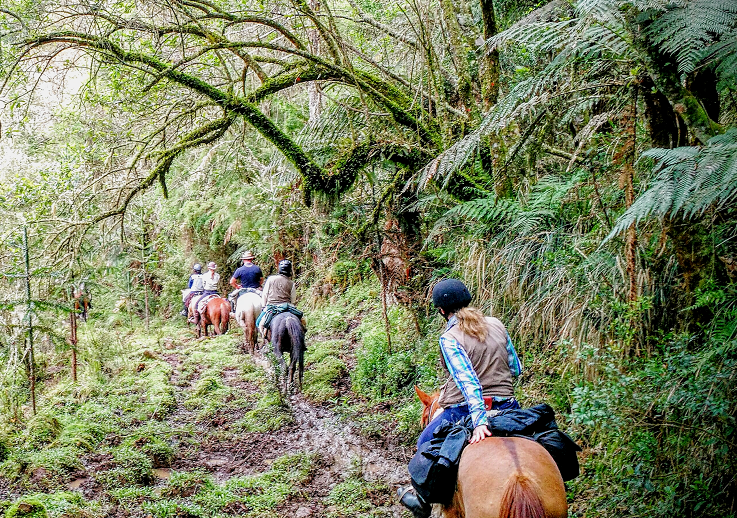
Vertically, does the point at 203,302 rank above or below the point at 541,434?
below

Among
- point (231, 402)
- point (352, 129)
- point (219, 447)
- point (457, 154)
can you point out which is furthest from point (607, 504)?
point (231, 402)

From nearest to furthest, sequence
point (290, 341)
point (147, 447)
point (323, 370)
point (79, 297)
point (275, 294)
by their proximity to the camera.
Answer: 1. point (147, 447)
2. point (290, 341)
3. point (323, 370)
4. point (275, 294)
5. point (79, 297)

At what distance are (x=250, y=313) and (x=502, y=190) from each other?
7.02m

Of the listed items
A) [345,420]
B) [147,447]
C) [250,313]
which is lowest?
[345,420]

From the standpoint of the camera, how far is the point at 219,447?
7.42 meters

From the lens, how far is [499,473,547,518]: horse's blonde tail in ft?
10.1

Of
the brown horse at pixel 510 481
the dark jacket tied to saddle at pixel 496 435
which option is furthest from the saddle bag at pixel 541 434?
the brown horse at pixel 510 481

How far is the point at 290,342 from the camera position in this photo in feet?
31.4

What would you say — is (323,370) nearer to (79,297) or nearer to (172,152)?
(172,152)

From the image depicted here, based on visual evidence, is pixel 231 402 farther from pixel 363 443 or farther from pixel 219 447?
pixel 363 443

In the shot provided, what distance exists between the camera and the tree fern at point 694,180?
9.45 ft

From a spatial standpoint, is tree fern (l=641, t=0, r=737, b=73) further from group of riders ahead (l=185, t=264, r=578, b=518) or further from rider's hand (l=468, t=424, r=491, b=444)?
rider's hand (l=468, t=424, r=491, b=444)

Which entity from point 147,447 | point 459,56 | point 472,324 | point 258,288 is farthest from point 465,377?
point 258,288

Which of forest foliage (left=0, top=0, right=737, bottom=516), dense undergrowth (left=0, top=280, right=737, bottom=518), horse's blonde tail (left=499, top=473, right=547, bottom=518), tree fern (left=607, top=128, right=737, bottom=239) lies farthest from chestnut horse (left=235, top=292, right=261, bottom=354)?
tree fern (left=607, top=128, right=737, bottom=239)
